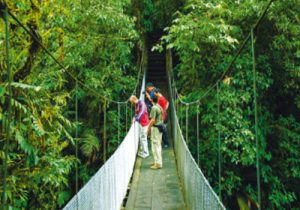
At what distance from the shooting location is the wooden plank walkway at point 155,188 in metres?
3.62

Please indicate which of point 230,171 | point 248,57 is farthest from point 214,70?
point 230,171

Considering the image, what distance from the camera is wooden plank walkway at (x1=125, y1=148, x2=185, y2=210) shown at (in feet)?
11.9

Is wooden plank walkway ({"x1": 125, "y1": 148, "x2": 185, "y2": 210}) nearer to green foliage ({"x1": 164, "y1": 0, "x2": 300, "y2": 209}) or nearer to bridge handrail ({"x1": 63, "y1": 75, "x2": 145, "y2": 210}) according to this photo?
bridge handrail ({"x1": 63, "y1": 75, "x2": 145, "y2": 210})

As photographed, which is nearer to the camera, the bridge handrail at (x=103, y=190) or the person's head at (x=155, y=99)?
the bridge handrail at (x=103, y=190)

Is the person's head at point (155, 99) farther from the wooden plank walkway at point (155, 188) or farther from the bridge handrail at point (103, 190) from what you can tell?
the bridge handrail at point (103, 190)

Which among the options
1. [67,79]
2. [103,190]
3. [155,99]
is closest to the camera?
[103,190]

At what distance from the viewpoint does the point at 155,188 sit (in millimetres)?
4137

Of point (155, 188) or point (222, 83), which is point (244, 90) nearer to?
point (222, 83)

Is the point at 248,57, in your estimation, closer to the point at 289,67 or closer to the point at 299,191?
the point at 289,67

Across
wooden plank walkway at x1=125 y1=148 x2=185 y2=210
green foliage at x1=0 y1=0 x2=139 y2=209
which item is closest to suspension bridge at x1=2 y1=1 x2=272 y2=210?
wooden plank walkway at x1=125 y1=148 x2=185 y2=210

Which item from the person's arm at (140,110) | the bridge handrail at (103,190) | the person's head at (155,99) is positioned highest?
the person's head at (155,99)

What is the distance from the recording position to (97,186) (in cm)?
218

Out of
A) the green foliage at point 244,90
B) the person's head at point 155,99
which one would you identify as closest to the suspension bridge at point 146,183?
the person's head at point 155,99

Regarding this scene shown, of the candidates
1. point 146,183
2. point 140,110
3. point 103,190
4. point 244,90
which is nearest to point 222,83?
point 244,90
